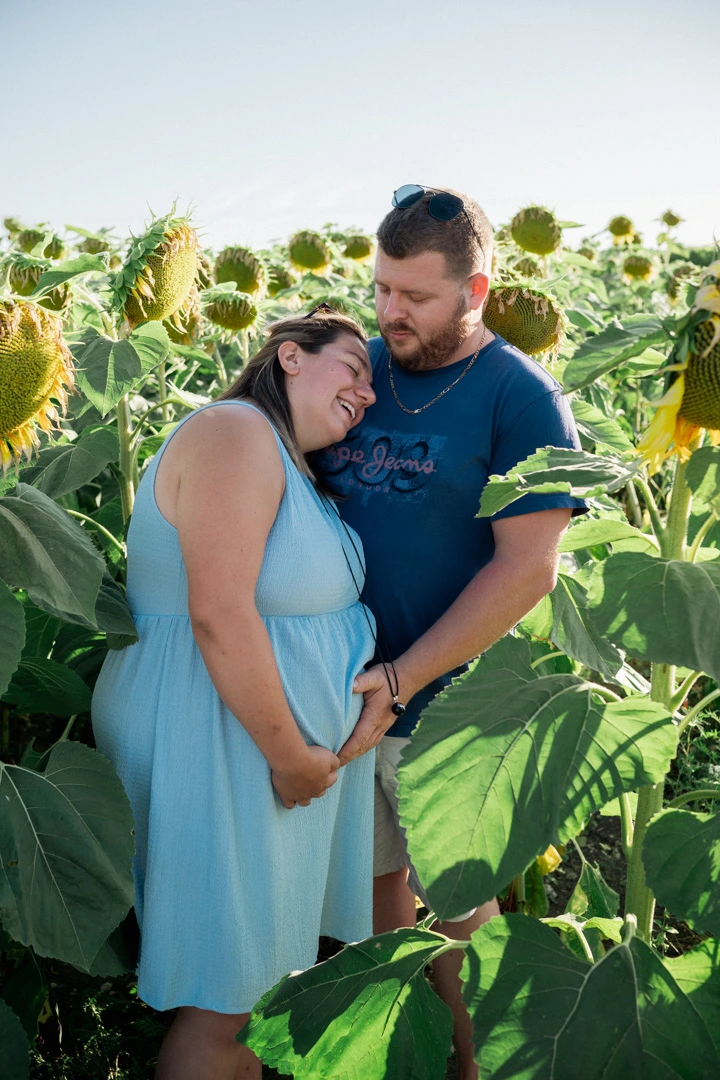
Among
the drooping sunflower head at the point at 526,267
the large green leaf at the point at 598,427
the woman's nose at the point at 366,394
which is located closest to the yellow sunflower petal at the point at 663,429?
the woman's nose at the point at 366,394

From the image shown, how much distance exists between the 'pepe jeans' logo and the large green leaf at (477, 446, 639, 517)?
67 centimetres

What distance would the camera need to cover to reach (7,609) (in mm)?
1572

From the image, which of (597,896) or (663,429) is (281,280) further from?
(663,429)

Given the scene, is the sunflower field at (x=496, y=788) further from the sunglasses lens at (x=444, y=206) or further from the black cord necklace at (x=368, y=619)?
the sunglasses lens at (x=444, y=206)

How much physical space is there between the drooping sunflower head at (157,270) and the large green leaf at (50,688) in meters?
0.81

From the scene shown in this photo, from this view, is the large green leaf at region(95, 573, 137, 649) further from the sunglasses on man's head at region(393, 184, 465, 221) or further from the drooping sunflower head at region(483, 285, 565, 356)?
the drooping sunflower head at region(483, 285, 565, 356)

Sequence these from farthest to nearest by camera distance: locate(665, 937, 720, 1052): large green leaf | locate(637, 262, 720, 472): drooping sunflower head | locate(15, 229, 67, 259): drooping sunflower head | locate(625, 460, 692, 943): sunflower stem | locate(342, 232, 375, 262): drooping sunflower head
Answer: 1. locate(342, 232, 375, 262): drooping sunflower head
2. locate(15, 229, 67, 259): drooping sunflower head
3. locate(625, 460, 692, 943): sunflower stem
4. locate(665, 937, 720, 1052): large green leaf
5. locate(637, 262, 720, 472): drooping sunflower head

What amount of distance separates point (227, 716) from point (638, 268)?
5825 mm

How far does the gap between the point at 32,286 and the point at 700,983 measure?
2.12 meters

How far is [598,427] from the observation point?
2482 millimetres

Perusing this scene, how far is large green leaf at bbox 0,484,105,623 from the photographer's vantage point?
5.27ft

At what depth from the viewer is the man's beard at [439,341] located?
212 centimetres

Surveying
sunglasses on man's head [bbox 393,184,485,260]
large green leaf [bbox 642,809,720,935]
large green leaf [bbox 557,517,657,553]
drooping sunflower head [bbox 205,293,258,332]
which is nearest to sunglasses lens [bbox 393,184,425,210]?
sunglasses on man's head [bbox 393,184,485,260]

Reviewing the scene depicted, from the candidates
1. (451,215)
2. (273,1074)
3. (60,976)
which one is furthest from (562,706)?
(60,976)
